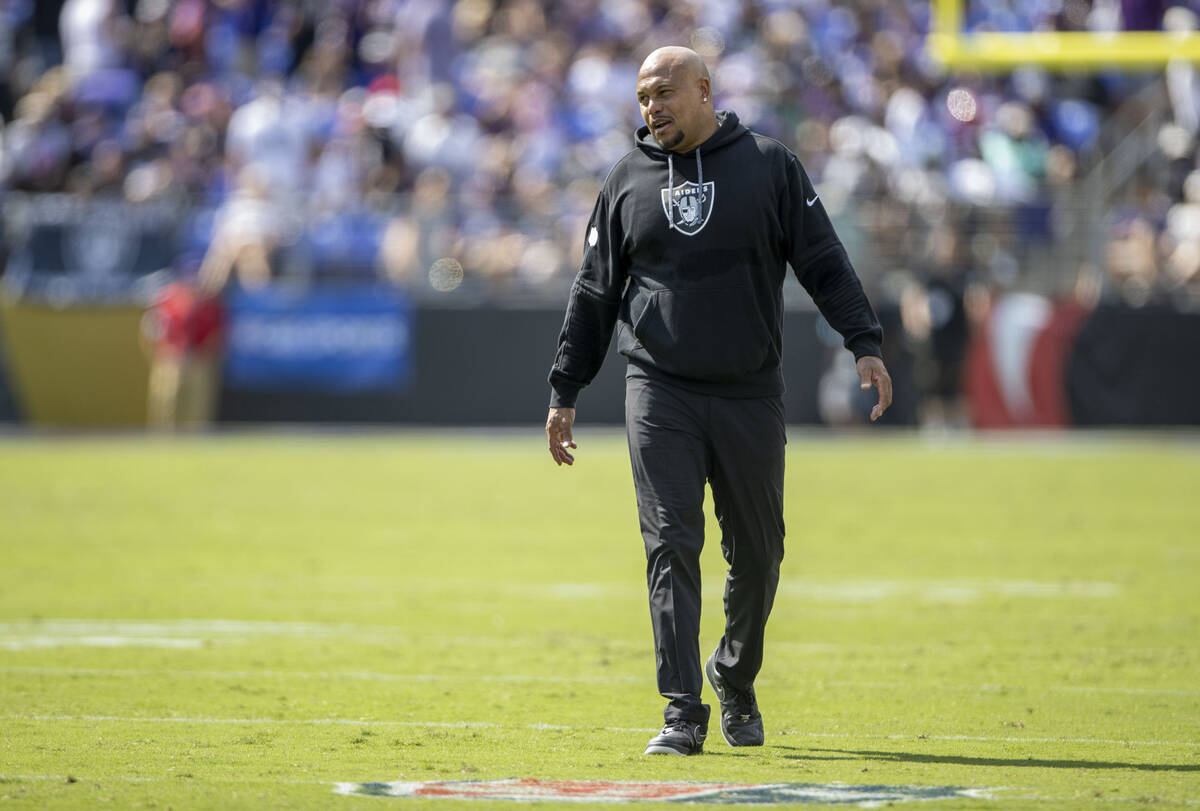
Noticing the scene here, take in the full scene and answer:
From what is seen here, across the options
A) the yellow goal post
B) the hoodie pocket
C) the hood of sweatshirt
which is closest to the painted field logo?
the hoodie pocket

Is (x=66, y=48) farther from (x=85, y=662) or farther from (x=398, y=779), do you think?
(x=398, y=779)

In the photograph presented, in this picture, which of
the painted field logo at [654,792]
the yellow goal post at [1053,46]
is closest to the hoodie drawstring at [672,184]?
the painted field logo at [654,792]

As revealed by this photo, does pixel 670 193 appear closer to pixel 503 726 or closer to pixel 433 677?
pixel 503 726

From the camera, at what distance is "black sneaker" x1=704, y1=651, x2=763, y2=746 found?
6719 millimetres

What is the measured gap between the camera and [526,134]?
86.3ft

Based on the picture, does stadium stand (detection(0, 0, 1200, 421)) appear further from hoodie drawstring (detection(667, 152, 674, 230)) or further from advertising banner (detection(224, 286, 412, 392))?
hoodie drawstring (detection(667, 152, 674, 230))

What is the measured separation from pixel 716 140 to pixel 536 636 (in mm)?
3669

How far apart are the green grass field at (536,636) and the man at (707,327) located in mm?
532

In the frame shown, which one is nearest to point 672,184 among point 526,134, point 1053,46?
point 1053,46

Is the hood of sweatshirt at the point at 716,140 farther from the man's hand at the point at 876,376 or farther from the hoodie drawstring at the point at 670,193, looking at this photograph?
the man's hand at the point at 876,376

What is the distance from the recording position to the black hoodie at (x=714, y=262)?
664 cm

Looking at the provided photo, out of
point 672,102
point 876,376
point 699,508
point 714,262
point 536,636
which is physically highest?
point 672,102

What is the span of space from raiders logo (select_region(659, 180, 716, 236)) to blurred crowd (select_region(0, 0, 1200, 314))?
52.3ft

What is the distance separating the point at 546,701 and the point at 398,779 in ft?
5.98
